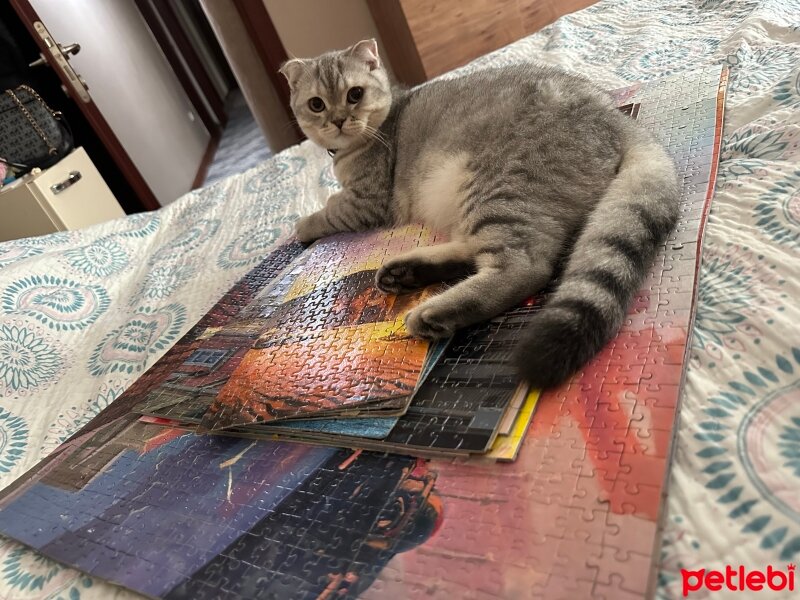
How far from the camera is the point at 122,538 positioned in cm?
71

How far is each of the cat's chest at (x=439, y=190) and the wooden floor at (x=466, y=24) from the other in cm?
210

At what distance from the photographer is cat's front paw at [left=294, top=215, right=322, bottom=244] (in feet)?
4.66

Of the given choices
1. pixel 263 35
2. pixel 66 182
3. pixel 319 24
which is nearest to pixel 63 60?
pixel 66 182

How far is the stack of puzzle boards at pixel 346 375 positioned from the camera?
0.67 m

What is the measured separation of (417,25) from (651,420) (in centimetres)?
302

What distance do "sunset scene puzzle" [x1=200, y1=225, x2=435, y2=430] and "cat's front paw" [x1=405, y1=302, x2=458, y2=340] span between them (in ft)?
0.06

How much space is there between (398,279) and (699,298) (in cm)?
50

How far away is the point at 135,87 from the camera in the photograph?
4.08 metres

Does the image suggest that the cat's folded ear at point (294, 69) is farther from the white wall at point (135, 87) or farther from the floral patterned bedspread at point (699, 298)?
the white wall at point (135, 87)

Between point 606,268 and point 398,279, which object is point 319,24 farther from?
point 606,268

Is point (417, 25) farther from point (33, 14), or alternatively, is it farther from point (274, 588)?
point (274, 588)

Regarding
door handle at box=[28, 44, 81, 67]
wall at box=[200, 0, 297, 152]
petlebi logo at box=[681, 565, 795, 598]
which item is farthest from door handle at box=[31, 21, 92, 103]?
petlebi logo at box=[681, 565, 795, 598]

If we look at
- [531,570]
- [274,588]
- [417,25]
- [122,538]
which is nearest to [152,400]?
[122,538]

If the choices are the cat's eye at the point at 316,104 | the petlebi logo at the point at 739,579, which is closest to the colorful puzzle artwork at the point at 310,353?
the petlebi logo at the point at 739,579
